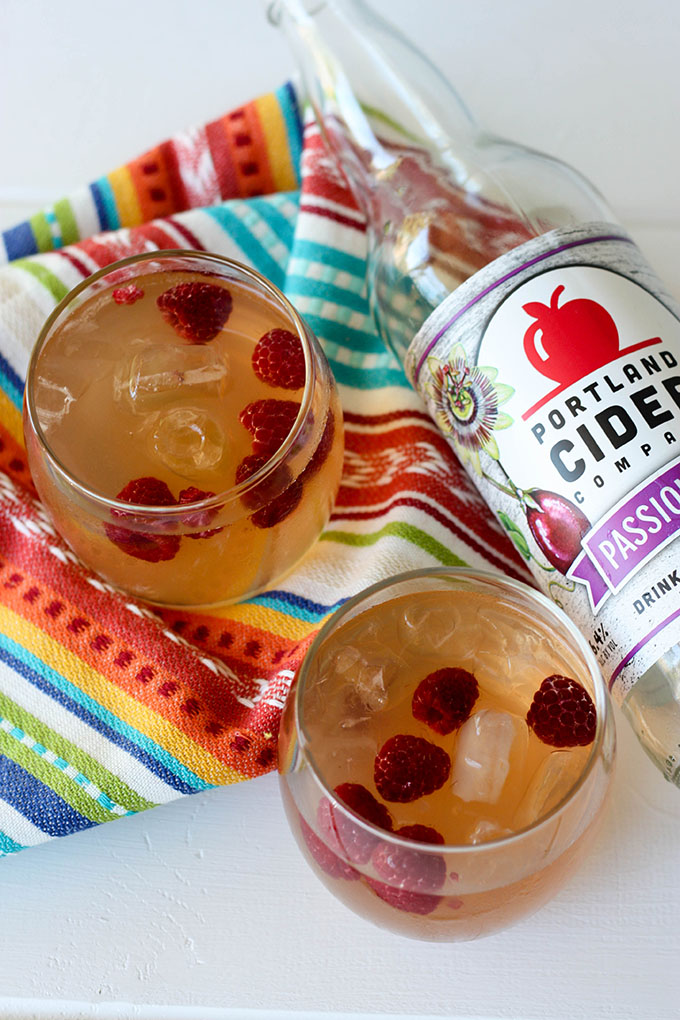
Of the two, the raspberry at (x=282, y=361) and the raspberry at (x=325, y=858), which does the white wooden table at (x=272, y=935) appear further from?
the raspberry at (x=282, y=361)

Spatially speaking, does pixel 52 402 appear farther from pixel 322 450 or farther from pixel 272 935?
pixel 272 935

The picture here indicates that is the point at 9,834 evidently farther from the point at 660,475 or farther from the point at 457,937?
the point at 660,475

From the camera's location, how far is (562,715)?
61cm

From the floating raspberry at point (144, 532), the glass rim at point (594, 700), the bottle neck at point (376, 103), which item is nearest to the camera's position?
the glass rim at point (594, 700)

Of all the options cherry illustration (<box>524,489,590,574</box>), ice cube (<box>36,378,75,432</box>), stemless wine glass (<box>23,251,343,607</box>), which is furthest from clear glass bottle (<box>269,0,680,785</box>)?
ice cube (<box>36,378,75,432</box>)

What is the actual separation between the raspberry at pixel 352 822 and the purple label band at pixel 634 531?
0.18 m

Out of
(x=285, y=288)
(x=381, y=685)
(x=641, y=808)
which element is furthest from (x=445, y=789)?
(x=285, y=288)

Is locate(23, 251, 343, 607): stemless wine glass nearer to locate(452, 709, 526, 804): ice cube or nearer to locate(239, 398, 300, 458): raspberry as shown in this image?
locate(239, 398, 300, 458): raspberry

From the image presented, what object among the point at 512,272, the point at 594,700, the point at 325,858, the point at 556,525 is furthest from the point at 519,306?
the point at 325,858

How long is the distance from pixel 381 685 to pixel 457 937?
0.14 m

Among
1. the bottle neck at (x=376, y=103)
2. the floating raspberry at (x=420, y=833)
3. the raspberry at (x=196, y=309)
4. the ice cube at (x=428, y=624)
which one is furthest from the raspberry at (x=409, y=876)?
the bottle neck at (x=376, y=103)

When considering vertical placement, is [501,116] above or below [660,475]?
above

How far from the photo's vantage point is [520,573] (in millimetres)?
757

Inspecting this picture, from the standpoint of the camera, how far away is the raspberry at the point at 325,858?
1.93 ft
